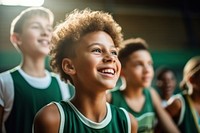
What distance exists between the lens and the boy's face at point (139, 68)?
1.20 meters

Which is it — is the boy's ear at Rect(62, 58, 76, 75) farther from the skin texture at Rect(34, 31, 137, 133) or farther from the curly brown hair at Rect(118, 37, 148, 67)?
the curly brown hair at Rect(118, 37, 148, 67)

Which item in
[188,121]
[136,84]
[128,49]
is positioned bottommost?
[188,121]

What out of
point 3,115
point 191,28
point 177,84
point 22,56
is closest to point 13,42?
point 22,56

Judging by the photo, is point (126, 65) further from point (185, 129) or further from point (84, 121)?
point (84, 121)

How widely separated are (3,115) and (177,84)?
3.19 ft

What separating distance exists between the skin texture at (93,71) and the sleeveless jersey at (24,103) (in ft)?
0.44

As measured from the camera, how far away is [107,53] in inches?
34.1

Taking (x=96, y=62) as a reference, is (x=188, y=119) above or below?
below

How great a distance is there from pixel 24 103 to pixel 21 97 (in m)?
0.02

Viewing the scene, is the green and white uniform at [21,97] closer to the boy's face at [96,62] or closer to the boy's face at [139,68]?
the boy's face at [96,62]

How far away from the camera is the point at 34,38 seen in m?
1.01

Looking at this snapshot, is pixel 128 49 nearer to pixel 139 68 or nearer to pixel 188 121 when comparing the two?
pixel 139 68

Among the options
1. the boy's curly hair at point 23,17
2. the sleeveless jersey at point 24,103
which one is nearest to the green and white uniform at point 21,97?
the sleeveless jersey at point 24,103

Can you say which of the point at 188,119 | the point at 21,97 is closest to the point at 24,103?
the point at 21,97
